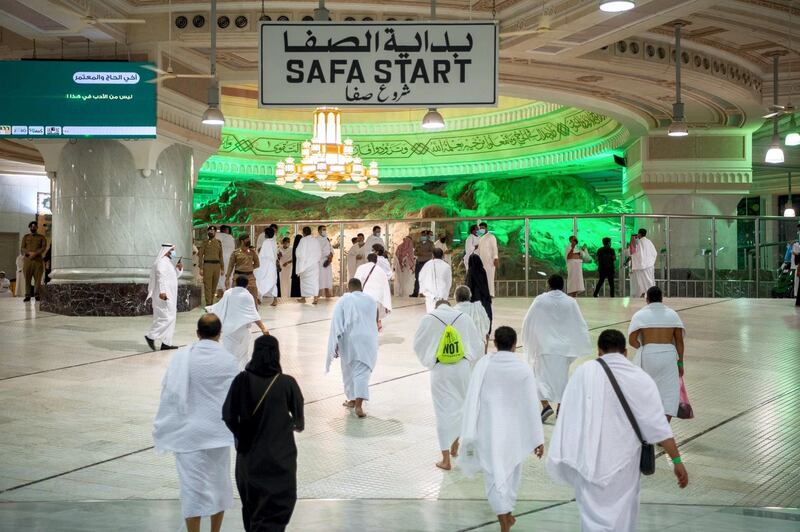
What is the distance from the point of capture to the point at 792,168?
28562 mm

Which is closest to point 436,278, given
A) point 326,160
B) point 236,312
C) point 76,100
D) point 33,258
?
point 236,312

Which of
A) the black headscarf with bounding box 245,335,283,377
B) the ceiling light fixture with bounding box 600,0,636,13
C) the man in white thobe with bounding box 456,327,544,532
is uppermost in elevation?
the ceiling light fixture with bounding box 600,0,636,13

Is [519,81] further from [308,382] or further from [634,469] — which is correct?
[634,469]

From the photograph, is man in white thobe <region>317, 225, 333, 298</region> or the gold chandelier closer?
man in white thobe <region>317, 225, 333, 298</region>

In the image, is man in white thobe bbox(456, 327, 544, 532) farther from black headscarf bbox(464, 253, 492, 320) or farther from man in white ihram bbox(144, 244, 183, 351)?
man in white ihram bbox(144, 244, 183, 351)

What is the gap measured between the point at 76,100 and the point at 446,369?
30.5 feet

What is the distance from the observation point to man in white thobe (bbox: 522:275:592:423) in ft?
29.1

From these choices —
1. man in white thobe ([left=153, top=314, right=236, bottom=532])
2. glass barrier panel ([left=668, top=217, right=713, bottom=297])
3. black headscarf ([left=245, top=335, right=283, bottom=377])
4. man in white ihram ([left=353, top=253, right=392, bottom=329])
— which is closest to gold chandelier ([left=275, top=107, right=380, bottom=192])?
glass barrier panel ([left=668, top=217, right=713, bottom=297])

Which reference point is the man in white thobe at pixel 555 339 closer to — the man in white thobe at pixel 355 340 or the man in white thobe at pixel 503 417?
the man in white thobe at pixel 355 340

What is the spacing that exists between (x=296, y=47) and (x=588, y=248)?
50.4 feet

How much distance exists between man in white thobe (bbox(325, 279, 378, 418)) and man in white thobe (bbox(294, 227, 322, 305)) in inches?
371

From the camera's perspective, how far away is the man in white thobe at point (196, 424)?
5633 mm

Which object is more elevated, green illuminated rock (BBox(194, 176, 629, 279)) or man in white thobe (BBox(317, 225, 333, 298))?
green illuminated rock (BBox(194, 176, 629, 279))

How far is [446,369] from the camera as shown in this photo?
7711 mm
